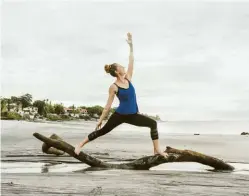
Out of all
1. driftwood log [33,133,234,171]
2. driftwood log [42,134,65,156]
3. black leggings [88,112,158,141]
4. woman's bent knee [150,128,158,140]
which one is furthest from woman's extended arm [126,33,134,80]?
driftwood log [42,134,65,156]

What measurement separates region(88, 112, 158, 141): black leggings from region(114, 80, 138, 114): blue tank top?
0.15 feet

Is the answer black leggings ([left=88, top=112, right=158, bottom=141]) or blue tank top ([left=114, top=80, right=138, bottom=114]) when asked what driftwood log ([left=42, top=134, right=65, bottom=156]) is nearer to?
black leggings ([left=88, top=112, right=158, bottom=141])

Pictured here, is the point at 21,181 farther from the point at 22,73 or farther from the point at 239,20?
the point at 239,20

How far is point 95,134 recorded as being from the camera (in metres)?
Answer: 4.08

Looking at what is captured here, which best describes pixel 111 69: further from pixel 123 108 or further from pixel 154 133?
pixel 154 133

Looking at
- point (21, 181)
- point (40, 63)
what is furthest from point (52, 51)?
point (21, 181)

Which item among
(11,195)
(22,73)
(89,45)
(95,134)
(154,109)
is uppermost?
(89,45)

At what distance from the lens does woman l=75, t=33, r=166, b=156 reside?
4035mm

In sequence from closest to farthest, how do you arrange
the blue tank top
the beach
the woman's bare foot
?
the beach
the blue tank top
the woman's bare foot

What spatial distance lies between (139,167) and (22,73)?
1.38m

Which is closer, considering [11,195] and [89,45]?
[11,195]

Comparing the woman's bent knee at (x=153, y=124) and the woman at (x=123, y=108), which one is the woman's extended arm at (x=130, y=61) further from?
the woman's bent knee at (x=153, y=124)

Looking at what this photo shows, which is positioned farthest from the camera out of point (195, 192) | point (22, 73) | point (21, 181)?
point (22, 73)

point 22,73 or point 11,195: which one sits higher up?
point 22,73
